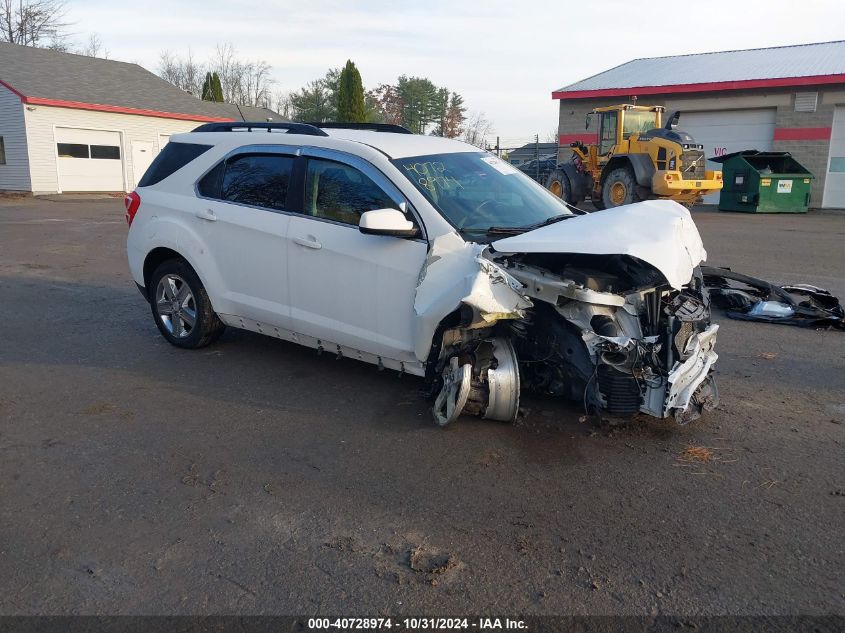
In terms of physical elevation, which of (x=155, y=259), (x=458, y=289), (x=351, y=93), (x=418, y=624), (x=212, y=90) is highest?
(x=212, y=90)

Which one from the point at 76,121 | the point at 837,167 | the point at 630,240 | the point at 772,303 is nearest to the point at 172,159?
the point at 630,240

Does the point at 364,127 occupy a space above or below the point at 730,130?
below

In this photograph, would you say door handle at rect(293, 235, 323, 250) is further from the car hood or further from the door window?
the door window

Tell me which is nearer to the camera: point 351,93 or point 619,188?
point 619,188

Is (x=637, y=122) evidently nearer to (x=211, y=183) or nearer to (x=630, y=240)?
(x=211, y=183)

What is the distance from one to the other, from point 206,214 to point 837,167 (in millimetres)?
27600

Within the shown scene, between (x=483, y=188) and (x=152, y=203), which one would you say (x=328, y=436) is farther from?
(x=152, y=203)

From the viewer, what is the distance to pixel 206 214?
5.57 m

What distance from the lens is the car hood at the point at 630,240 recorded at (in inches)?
154

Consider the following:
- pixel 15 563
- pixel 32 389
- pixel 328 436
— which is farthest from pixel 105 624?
pixel 32 389

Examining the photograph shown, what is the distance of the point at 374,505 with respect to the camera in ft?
11.3

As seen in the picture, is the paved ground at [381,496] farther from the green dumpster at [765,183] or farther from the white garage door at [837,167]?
the white garage door at [837,167]

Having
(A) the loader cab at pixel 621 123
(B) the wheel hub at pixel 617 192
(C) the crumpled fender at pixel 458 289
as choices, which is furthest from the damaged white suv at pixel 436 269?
(A) the loader cab at pixel 621 123

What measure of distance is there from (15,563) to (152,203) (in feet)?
12.2
